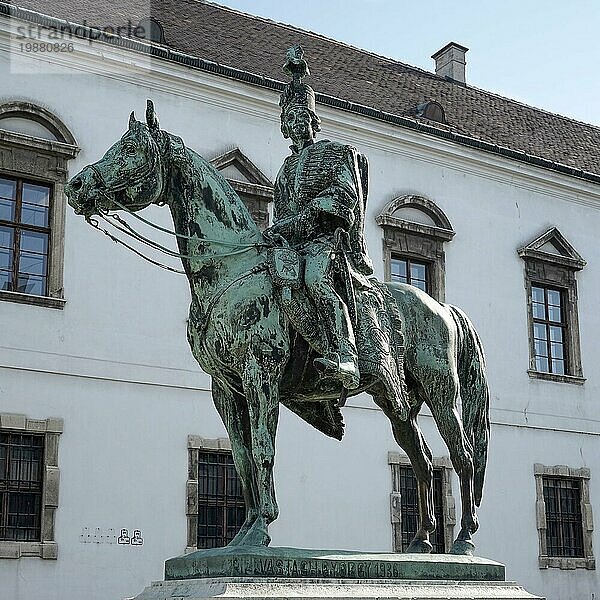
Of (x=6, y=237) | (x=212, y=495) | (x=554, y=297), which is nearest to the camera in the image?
(x=6, y=237)

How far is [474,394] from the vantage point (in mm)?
7328

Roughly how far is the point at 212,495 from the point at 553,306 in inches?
286

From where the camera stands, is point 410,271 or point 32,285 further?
point 410,271

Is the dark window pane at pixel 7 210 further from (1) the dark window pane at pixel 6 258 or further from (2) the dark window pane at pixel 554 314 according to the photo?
(2) the dark window pane at pixel 554 314

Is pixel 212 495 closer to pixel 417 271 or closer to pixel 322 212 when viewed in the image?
pixel 417 271

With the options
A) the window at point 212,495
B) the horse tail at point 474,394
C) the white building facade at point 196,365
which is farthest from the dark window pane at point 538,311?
the horse tail at point 474,394

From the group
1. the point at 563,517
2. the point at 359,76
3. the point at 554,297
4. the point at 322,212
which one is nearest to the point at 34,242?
the point at 359,76

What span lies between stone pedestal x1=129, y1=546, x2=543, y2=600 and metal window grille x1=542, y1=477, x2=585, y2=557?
11.3 m

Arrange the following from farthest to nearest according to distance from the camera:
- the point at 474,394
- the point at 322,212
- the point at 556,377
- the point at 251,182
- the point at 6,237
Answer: the point at 556,377, the point at 251,182, the point at 6,237, the point at 474,394, the point at 322,212

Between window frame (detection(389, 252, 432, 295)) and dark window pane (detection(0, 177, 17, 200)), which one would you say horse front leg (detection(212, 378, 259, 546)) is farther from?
window frame (detection(389, 252, 432, 295))

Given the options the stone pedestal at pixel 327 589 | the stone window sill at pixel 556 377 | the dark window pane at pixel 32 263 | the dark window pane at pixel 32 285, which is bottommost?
the stone pedestal at pixel 327 589

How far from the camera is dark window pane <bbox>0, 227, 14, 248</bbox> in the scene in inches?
524

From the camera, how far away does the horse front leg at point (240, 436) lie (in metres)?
6.13

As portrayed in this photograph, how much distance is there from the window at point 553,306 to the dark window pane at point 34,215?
7931 mm
